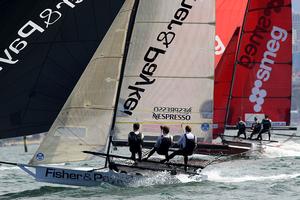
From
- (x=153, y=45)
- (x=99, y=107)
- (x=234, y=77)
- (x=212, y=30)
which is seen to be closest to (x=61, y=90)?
(x=99, y=107)

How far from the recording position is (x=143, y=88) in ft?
62.7

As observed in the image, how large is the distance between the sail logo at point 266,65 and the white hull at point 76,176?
14749mm

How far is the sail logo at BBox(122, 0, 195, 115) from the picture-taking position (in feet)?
62.4

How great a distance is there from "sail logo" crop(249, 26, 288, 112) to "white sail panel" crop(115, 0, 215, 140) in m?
12.7

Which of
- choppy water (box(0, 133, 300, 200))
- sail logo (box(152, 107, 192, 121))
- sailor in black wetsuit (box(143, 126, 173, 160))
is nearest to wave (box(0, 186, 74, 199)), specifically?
choppy water (box(0, 133, 300, 200))

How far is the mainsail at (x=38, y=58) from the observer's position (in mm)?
18531

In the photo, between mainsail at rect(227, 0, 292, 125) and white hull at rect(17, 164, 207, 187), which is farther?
mainsail at rect(227, 0, 292, 125)

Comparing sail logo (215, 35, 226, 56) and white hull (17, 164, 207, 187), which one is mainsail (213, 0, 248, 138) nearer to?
sail logo (215, 35, 226, 56)

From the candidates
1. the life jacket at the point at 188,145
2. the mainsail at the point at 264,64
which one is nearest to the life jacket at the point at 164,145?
the life jacket at the point at 188,145

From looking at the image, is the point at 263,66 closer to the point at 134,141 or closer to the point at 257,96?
the point at 257,96

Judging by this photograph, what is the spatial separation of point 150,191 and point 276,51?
15147 millimetres

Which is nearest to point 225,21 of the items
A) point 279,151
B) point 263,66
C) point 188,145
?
point 263,66

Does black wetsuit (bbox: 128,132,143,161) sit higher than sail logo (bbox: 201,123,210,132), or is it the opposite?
sail logo (bbox: 201,123,210,132)

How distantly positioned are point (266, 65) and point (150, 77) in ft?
43.9
